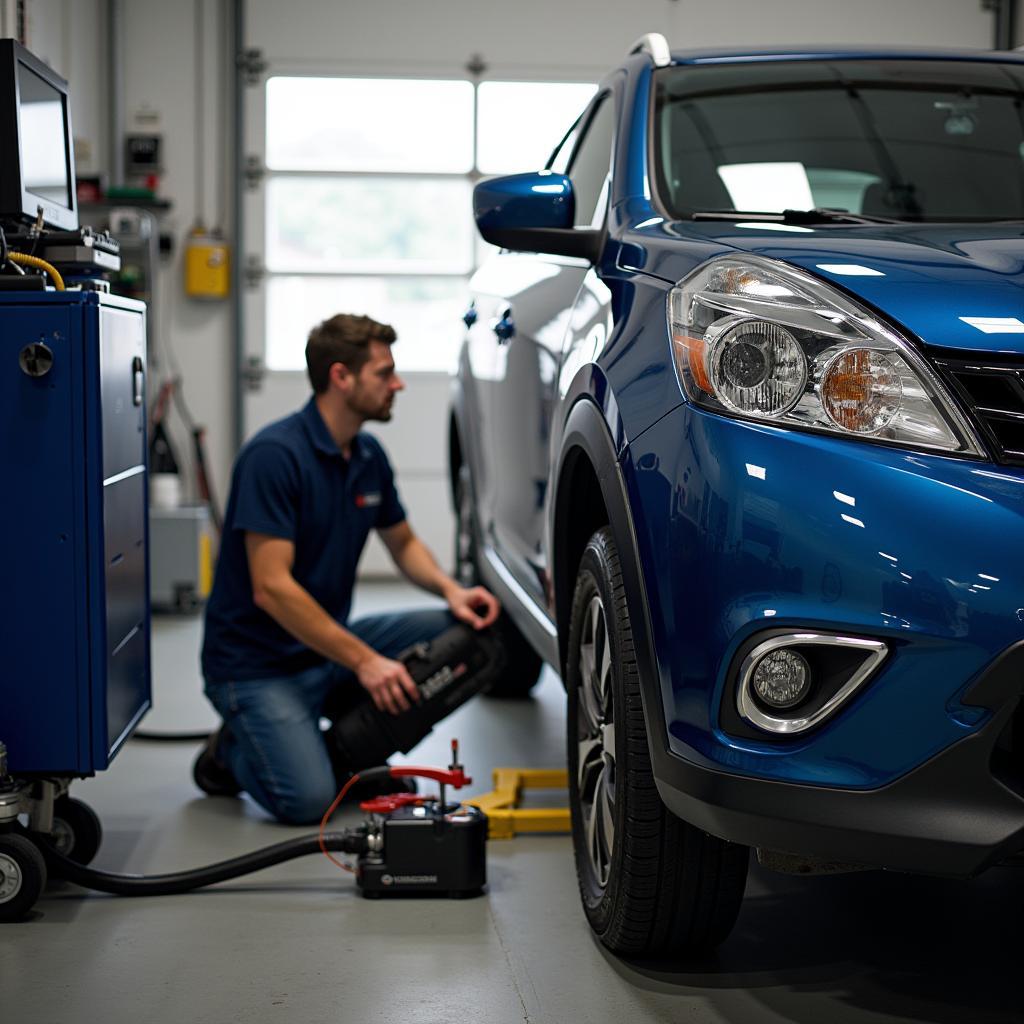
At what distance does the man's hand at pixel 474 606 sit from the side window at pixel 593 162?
931 mm

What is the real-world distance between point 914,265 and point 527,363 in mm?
1209

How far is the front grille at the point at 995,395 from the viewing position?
156cm

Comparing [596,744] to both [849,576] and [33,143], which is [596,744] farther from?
[33,143]

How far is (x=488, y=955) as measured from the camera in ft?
7.48

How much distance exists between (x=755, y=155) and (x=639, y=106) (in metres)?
0.23

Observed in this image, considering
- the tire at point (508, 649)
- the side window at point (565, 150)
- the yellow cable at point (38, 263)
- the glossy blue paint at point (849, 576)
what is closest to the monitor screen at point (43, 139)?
the yellow cable at point (38, 263)

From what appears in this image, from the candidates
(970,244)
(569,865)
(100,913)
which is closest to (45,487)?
(100,913)

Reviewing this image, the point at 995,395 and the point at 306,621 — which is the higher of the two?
the point at 995,395

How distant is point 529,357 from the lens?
283 cm

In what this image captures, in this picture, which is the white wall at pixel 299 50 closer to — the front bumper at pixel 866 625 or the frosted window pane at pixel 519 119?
the frosted window pane at pixel 519 119

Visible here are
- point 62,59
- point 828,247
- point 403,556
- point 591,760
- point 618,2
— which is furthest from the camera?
point 618,2

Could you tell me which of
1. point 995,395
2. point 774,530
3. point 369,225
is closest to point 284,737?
point 774,530

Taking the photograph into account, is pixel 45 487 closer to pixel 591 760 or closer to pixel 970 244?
pixel 591 760

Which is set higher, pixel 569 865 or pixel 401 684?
pixel 401 684
